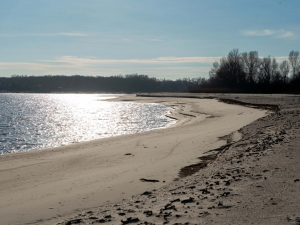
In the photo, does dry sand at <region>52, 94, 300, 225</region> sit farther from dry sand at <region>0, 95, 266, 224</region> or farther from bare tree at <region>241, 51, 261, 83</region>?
bare tree at <region>241, 51, 261, 83</region>

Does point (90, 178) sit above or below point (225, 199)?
below

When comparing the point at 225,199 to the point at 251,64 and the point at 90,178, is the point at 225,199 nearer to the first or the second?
the point at 90,178

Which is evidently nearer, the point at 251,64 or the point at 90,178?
the point at 90,178

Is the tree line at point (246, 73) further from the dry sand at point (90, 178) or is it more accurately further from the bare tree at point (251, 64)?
the dry sand at point (90, 178)

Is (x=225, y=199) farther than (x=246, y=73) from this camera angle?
No

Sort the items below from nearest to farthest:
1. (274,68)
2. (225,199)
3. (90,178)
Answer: (225,199) → (90,178) → (274,68)

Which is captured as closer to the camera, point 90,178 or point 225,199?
point 225,199

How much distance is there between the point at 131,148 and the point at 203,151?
3487 millimetres

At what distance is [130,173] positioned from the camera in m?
9.40

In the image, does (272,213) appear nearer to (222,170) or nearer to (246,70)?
(222,170)

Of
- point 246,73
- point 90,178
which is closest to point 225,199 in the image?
point 90,178

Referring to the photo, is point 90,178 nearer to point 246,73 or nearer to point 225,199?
point 225,199

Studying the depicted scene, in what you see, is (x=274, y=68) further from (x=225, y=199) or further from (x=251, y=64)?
(x=225, y=199)

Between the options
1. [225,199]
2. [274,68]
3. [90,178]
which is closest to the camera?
[225,199]
